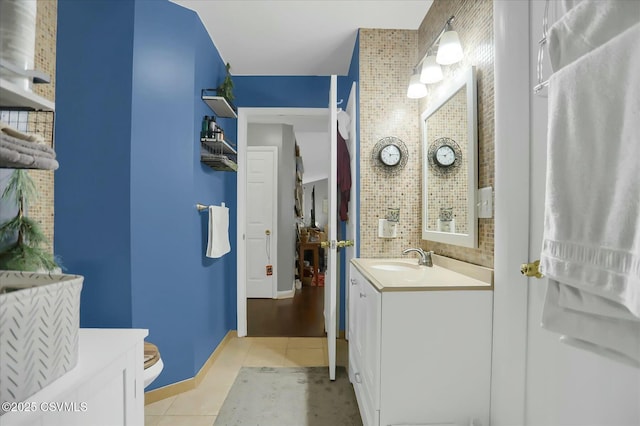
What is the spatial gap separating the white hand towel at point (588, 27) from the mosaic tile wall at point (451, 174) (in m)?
0.83

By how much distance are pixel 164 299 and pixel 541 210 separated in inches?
81.1

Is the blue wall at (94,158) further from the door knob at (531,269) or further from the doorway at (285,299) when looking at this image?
the door knob at (531,269)

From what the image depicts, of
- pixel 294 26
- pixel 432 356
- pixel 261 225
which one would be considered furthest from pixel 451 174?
pixel 261 225

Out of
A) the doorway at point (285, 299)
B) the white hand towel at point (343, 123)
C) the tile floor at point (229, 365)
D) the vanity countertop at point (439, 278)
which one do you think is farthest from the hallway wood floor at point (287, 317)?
the white hand towel at point (343, 123)

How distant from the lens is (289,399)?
1924mm

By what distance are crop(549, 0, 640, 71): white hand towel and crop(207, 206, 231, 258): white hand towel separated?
6.89 ft

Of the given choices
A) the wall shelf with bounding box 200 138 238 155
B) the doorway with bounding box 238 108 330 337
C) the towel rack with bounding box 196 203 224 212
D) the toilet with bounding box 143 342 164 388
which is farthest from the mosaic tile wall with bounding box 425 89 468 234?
the toilet with bounding box 143 342 164 388

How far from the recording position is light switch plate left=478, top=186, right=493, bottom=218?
136cm

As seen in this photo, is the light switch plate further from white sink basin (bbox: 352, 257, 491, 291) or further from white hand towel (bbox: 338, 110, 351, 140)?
white hand towel (bbox: 338, 110, 351, 140)

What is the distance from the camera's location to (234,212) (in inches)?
114

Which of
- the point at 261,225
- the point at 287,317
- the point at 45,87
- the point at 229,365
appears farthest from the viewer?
the point at 261,225

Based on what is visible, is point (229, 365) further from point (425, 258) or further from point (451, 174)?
point (451, 174)

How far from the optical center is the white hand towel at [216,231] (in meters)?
2.24

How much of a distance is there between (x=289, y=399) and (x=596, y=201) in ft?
6.42
